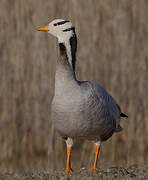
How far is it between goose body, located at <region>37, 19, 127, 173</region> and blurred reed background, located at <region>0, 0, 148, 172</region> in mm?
3170

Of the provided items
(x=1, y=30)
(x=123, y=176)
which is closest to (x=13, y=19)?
(x=1, y=30)

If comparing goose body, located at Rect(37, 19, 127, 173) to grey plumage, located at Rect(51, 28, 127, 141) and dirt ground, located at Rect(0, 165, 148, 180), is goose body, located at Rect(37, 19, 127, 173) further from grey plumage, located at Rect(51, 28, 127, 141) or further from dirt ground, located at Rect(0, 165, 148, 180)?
dirt ground, located at Rect(0, 165, 148, 180)

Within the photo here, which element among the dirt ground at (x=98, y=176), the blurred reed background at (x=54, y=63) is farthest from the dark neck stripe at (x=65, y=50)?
the blurred reed background at (x=54, y=63)

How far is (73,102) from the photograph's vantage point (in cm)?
492

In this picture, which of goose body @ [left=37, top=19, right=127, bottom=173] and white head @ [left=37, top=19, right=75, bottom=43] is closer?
goose body @ [left=37, top=19, right=127, bottom=173]

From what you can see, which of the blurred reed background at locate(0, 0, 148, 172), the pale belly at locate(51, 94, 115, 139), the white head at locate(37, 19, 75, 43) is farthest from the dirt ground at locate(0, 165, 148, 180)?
the blurred reed background at locate(0, 0, 148, 172)

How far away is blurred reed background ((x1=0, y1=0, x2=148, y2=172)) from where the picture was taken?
854cm

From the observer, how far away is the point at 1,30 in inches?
338

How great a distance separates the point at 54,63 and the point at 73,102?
3650 millimetres

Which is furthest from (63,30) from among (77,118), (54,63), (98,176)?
(54,63)

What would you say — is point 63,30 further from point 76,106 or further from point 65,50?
point 76,106

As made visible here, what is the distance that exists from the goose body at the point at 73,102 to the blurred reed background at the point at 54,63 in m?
3.17

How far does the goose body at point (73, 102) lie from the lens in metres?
4.95

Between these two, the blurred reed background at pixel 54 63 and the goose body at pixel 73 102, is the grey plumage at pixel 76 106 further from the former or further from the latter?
the blurred reed background at pixel 54 63
